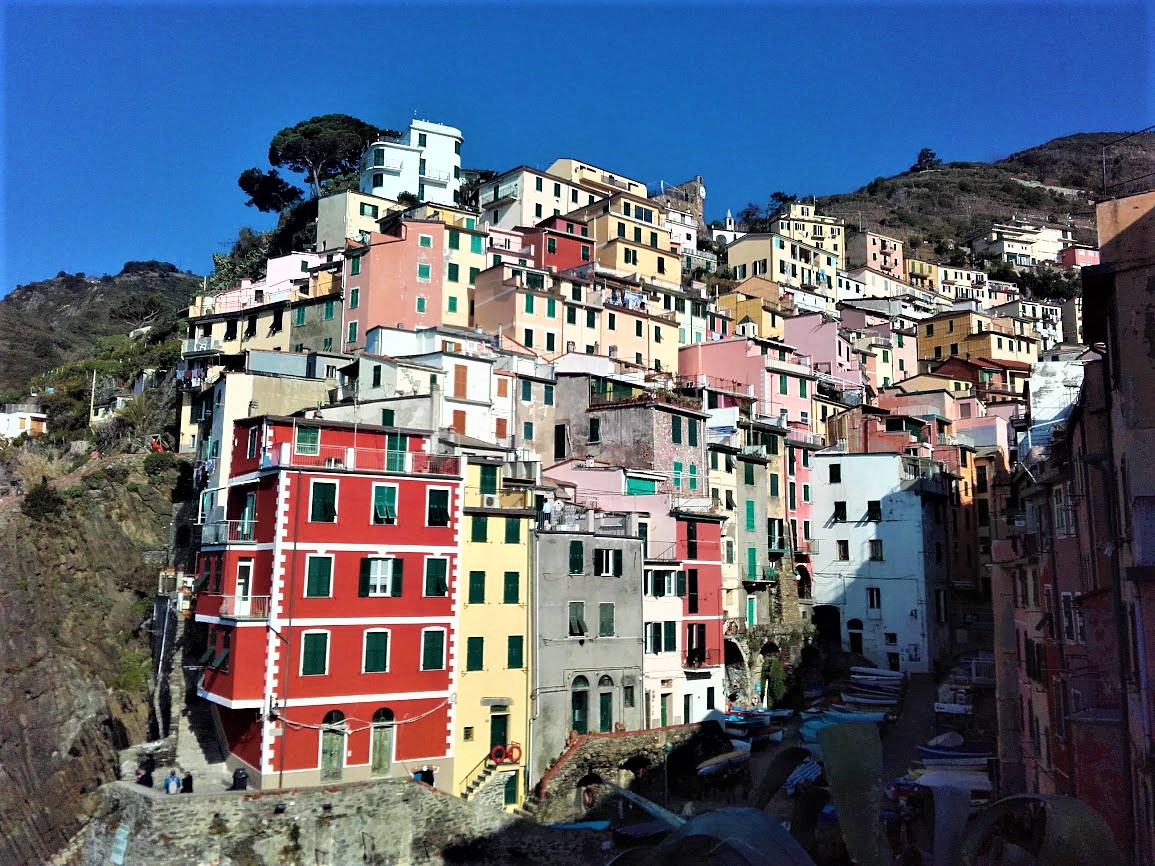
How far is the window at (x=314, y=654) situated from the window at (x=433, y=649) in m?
3.56

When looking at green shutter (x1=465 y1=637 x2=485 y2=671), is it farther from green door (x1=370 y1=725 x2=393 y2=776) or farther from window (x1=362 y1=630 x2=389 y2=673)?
green door (x1=370 y1=725 x2=393 y2=776)

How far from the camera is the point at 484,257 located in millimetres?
63969

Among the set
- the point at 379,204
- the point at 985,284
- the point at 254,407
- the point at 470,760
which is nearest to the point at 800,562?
the point at 470,760

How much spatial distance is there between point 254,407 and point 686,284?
4831cm

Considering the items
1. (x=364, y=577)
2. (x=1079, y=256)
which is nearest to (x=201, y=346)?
(x=364, y=577)

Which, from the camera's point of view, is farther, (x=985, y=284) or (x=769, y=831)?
(x=985, y=284)

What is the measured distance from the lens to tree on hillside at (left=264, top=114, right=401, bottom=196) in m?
92.9

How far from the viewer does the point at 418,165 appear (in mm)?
86500

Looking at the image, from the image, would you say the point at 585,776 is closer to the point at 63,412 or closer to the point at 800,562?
the point at 800,562

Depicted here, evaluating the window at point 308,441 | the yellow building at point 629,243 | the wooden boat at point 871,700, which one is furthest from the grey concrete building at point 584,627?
the yellow building at point 629,243

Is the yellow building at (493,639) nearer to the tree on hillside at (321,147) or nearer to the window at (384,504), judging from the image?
the window at (384,504)

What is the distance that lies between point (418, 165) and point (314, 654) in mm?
62030

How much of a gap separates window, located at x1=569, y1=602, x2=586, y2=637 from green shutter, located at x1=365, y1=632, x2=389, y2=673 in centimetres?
784

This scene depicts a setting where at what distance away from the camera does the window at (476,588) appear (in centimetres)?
3656
